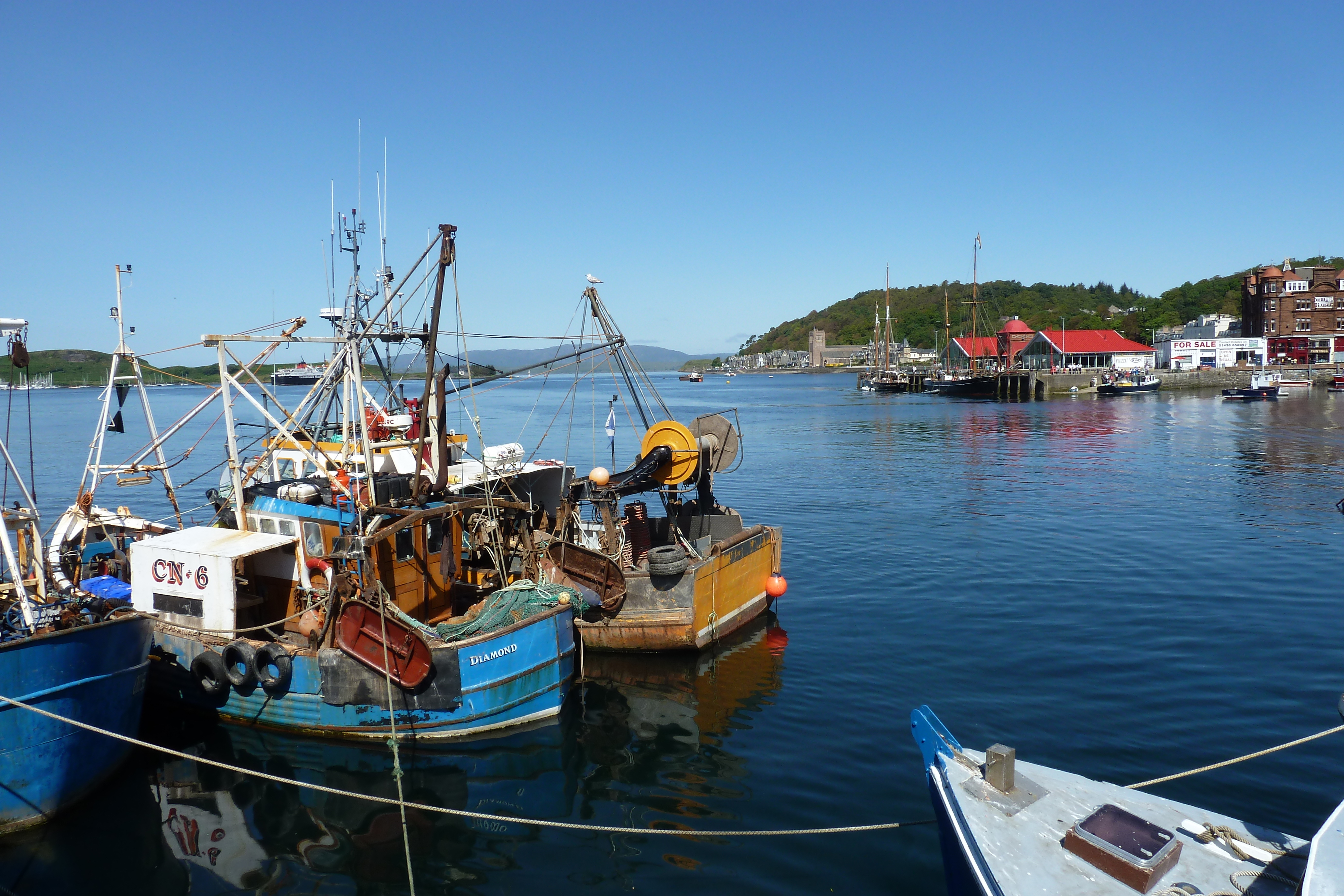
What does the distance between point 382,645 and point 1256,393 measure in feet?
319

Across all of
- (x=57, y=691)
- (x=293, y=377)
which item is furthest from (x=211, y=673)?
(x=293, y=377)

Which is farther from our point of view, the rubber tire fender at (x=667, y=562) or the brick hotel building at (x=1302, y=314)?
the brick hotel building at (x=1302, y=314)

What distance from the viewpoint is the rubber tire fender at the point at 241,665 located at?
1223cm

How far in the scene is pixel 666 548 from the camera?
1584 cm

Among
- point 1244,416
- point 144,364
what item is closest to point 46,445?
point 144,364

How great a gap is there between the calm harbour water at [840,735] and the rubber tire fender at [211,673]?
37.6 inches

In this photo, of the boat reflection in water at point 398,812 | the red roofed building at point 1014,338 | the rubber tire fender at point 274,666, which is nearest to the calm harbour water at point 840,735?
the boat reflection in water at point 398,812

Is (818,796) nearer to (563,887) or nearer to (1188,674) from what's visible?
(563,887)

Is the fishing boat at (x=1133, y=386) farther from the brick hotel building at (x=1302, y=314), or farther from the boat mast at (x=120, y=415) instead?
the boat mast at (x=120, y=415)

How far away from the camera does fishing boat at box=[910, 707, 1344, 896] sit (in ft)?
19.9

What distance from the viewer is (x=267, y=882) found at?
934 cm

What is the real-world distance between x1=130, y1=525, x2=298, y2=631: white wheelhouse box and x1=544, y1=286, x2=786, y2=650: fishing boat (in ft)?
18.6

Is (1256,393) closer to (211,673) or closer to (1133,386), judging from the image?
(1133,386)

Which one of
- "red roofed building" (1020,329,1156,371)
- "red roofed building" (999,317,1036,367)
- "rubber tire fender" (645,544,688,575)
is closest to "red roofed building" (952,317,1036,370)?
"red roofed building" (999,317,1036,367)
